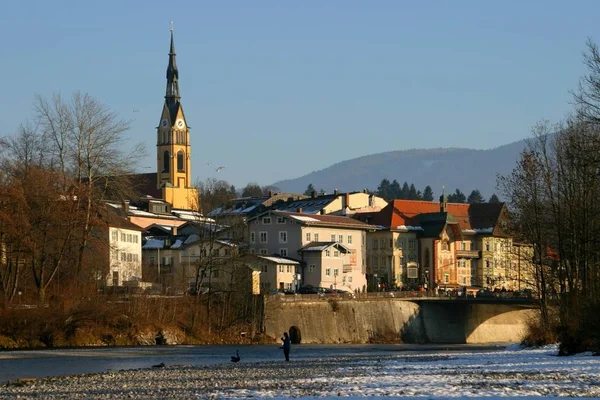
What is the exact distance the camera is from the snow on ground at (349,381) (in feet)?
115

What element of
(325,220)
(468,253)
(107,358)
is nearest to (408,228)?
(468,253)

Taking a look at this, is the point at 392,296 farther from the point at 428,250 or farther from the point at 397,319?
the point at 428,250

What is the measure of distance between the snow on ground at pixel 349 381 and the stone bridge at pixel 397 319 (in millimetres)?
46863

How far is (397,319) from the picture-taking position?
11294cm

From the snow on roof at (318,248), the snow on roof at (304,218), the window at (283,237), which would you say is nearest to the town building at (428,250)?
the snow on roof at (304,218)

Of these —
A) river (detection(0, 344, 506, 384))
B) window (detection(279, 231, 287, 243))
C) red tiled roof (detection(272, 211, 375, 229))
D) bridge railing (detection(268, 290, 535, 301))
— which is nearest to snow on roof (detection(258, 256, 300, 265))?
window (detection(279, 231, 287, 243))

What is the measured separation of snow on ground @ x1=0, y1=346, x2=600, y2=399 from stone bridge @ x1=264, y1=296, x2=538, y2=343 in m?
46.9

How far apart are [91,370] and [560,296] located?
25582 millimetres

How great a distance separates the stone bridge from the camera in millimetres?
102750

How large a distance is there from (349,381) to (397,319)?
7226 centimetres

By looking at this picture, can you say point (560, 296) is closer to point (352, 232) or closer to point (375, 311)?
point (375, 311)

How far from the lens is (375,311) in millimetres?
110938

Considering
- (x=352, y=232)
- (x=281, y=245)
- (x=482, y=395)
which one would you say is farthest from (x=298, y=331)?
(x=482, y=395)

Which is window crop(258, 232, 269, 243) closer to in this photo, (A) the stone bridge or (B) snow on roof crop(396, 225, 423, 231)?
(B) snow on roof crop(396, 225, 423, 231)
